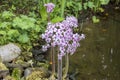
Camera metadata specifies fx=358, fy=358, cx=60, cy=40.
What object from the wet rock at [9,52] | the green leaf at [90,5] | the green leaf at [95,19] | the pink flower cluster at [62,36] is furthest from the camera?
the green leaf at [90,5]

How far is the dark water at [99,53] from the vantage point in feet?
14.0

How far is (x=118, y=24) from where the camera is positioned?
5.61 meters

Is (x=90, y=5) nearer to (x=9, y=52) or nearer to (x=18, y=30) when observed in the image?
(x=18, y=30)

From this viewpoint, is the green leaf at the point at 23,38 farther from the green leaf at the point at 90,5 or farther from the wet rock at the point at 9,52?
the green leaf at the point at 90,5

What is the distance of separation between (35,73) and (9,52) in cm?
49

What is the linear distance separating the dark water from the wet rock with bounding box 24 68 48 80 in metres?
0.45

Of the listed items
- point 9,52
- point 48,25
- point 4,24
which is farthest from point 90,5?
point 48,25

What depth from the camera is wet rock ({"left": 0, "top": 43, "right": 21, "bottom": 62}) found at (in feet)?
13.4

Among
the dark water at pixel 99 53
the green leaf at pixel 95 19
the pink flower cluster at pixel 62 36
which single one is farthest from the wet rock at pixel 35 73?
the green leaf at pixel 95 19

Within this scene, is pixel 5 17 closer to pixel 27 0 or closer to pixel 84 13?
pixel 27 0

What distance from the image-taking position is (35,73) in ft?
12.6

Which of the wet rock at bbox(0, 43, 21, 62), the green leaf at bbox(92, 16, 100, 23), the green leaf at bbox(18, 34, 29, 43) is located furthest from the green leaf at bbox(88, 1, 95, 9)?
the wet rock at bbox(0, 43, 21, 62)

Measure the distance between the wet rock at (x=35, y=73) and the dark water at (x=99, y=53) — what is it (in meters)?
0.45

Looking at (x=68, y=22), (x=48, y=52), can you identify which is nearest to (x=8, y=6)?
(x=48, y=52)
